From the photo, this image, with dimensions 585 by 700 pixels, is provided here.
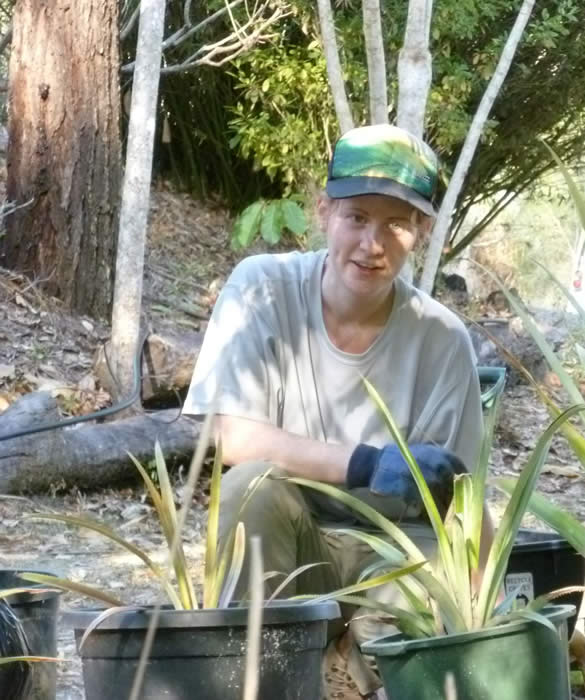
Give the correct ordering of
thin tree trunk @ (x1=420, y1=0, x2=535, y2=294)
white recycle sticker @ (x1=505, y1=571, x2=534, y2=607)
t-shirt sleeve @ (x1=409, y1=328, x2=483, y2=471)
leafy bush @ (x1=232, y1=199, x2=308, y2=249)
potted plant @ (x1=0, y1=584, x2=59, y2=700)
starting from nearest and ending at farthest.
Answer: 1. potted plant @ (x1=0, y1=584, x2=59, y2=700)
2. t-shirt sleeve @ (x1=409, y1=328, x2=483, y2=471)
3. white recycle sticker @ (x1=505, y1=571, x2=534, y2=607)
4. thin tree trunk @ (x1=420, y1=0, x2=535, y2=294)
5. leafy bush @ (x1=232, y1=199, x2=308, y2=249)

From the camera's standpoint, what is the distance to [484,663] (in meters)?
1.74

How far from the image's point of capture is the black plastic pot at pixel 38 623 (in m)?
2.19

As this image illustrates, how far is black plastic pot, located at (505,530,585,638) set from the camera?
2840 millimetres

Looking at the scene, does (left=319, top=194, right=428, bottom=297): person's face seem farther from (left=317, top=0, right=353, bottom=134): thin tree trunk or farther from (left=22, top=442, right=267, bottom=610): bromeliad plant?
(left=317, top=0, right=353, bottom=134): thin tree trunk

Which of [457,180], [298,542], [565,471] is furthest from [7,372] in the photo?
[298,542]

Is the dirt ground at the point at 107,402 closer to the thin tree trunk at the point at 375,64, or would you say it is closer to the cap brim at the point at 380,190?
the cap brim at the point at 380,190

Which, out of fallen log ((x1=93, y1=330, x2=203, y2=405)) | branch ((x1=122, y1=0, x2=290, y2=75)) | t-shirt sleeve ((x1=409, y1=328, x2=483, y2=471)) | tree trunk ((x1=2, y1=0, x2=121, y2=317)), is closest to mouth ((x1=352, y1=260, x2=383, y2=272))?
t-shirt sleeve ((x1=409, y1=328, x2=483, y2=471))

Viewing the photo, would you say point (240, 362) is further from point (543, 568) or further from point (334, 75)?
point (334, 75)

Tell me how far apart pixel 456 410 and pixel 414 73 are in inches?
106

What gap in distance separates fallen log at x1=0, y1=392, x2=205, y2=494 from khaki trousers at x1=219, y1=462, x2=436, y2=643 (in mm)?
2259

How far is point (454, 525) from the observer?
1.89 meters

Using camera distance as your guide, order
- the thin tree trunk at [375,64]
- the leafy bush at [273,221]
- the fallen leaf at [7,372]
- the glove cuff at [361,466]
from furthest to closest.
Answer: the leafy bush at [273,221] < the fallen leaf at [7,372] < the thin tree trunk at [375,64] < the glove cuff at [361,466]

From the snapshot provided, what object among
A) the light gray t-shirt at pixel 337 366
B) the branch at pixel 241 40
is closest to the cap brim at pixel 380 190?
the light gray t-shirt at pixel 337 366

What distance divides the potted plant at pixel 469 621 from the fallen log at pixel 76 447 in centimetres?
301
